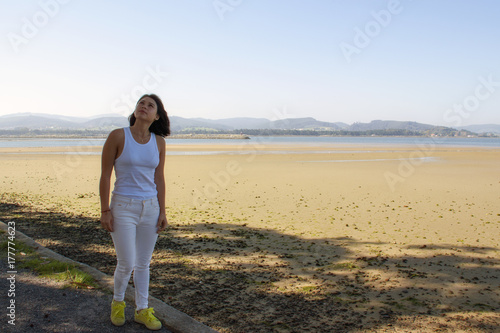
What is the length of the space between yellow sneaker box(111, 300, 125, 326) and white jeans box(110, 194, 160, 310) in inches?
2.0

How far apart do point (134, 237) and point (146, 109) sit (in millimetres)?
1078

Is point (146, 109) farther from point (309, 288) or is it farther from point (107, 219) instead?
point (309, 288)

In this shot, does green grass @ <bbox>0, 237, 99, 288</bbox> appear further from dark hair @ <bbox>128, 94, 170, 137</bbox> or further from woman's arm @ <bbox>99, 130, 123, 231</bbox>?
dark hair @ <bbox>128, 94, 170, 137</bbox>

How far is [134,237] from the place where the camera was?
3439 mm

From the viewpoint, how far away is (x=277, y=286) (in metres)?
5.15

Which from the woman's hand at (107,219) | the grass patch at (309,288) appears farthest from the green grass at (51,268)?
the grass patch at (309,288)

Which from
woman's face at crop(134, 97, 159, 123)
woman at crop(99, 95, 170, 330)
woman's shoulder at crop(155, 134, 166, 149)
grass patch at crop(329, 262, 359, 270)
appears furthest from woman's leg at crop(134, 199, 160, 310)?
grass patch at crop(329, 262, 359, 270)

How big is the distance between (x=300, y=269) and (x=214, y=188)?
9.69 meters

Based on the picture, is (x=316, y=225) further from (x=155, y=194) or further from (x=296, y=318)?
(x=155, y=194)

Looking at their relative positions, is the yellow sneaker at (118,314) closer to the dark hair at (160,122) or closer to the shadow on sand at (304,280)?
the shadow on sand at (304,280)

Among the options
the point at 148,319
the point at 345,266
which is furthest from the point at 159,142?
the point at 345,266

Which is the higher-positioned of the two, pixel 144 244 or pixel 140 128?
pixel 140 128

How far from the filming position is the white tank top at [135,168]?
3.31 meters

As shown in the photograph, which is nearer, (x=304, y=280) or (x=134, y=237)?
(x=134, y=237)
